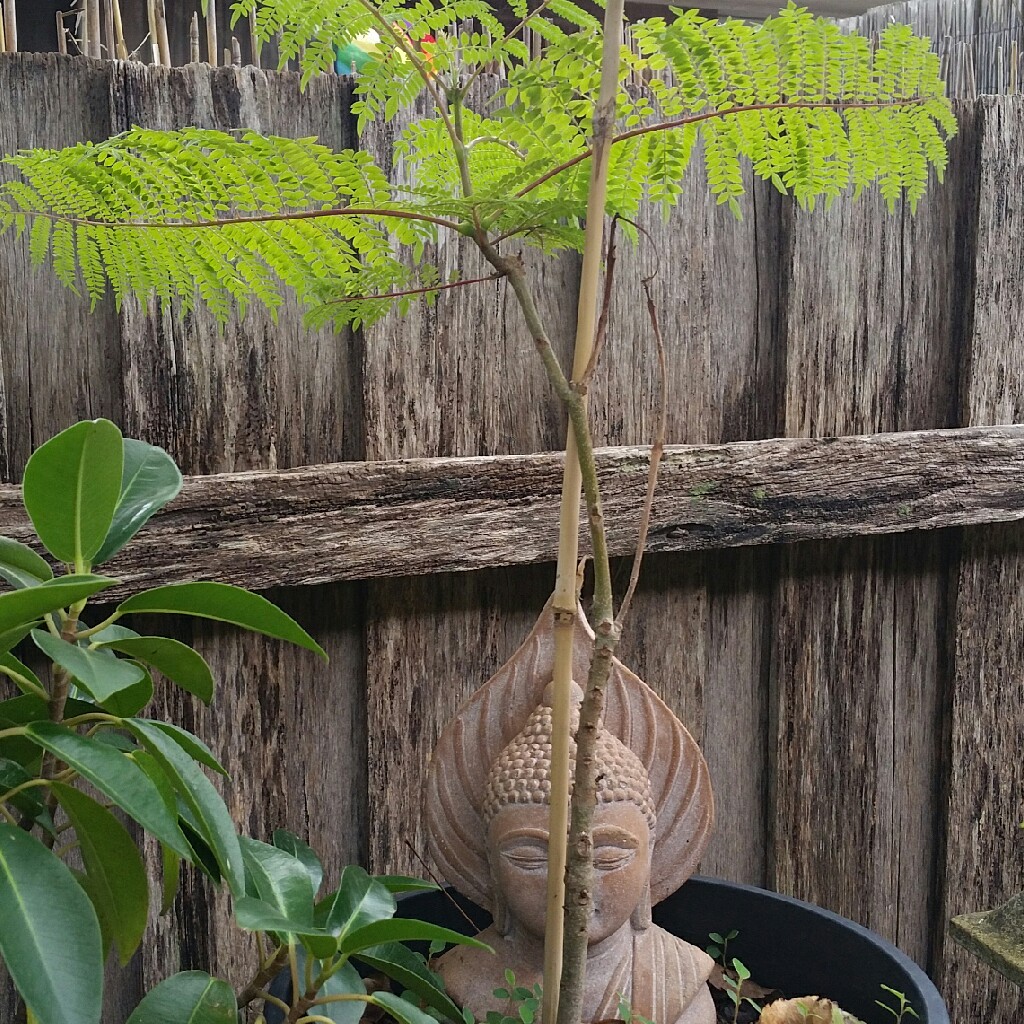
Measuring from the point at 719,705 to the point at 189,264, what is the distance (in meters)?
0.94

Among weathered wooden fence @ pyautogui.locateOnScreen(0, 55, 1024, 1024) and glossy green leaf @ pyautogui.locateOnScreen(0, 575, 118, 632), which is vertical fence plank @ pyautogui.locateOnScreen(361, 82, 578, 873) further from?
glossy green leaf @ pyautogui.locateOnScreen(0, 575, 118, 632)

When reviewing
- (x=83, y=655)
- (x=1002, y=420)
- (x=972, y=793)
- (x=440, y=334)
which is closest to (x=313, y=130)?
(x=440, y=334)

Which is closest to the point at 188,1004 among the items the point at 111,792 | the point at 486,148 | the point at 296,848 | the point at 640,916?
the point at 111,792

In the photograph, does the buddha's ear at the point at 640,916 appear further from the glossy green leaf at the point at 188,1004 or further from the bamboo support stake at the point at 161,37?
the bamboo support stake at the point at 161,37

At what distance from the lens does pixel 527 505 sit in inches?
49.8

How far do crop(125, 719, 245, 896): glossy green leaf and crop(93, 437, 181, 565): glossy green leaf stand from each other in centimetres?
14

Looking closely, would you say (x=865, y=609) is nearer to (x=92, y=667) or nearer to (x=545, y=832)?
(x=545, y=832)

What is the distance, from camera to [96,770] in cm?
62

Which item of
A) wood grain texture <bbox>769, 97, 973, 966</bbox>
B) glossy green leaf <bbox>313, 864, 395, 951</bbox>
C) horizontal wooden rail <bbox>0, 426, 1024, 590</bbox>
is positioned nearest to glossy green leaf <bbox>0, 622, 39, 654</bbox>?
glossy green leaf <bbox>313, 864, 395, 951</bbox>

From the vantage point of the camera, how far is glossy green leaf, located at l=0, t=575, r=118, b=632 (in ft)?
1.90

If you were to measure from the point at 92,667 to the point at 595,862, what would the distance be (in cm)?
50

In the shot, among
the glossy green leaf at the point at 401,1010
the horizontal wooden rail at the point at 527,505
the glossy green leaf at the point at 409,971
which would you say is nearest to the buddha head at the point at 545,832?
the glossy green leaf at the point at 409,971

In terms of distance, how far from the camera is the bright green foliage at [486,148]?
751mm

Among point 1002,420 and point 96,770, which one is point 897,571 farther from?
point 96,770
